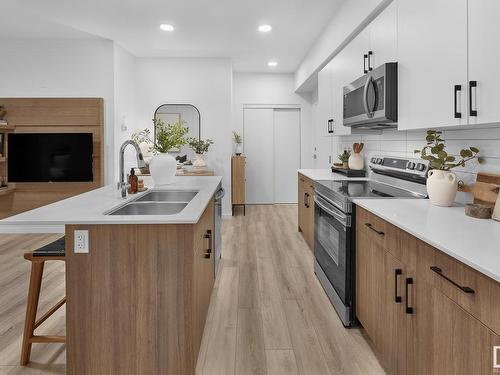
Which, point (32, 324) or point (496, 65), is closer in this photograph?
point (496, 65)

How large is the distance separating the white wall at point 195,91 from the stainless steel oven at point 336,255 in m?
3.34

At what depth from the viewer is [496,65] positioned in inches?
58.7

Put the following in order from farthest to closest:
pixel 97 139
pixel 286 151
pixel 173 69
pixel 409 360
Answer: pixel 286 151 < pixel 173 69 < pixel 97 139 < pixel 409 360

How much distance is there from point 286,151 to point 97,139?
146 inches

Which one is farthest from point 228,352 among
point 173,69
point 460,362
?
point 173,69

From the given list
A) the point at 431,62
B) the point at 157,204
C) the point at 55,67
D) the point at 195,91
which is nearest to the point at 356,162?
the point at 431,62

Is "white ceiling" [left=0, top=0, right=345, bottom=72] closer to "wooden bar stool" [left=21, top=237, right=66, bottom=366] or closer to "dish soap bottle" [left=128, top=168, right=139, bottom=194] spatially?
"dish soap bottle" [left=128, top=168, right=139, bottom=194]

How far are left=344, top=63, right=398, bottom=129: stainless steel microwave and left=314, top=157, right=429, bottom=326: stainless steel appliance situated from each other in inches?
18.1

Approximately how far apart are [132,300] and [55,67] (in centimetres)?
467

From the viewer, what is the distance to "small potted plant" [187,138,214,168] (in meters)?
6.01

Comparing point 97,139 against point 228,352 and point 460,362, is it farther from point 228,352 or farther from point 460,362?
point 460,362

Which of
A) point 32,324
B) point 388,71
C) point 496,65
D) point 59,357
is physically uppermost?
point 388,71

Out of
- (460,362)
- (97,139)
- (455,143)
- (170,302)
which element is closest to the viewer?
(460,362)

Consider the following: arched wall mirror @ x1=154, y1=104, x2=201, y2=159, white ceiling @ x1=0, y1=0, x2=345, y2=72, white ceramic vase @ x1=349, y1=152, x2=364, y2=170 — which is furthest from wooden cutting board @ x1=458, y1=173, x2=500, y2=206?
arched wall mirror @ x1=154, y1=104, x2=201, y2=159
